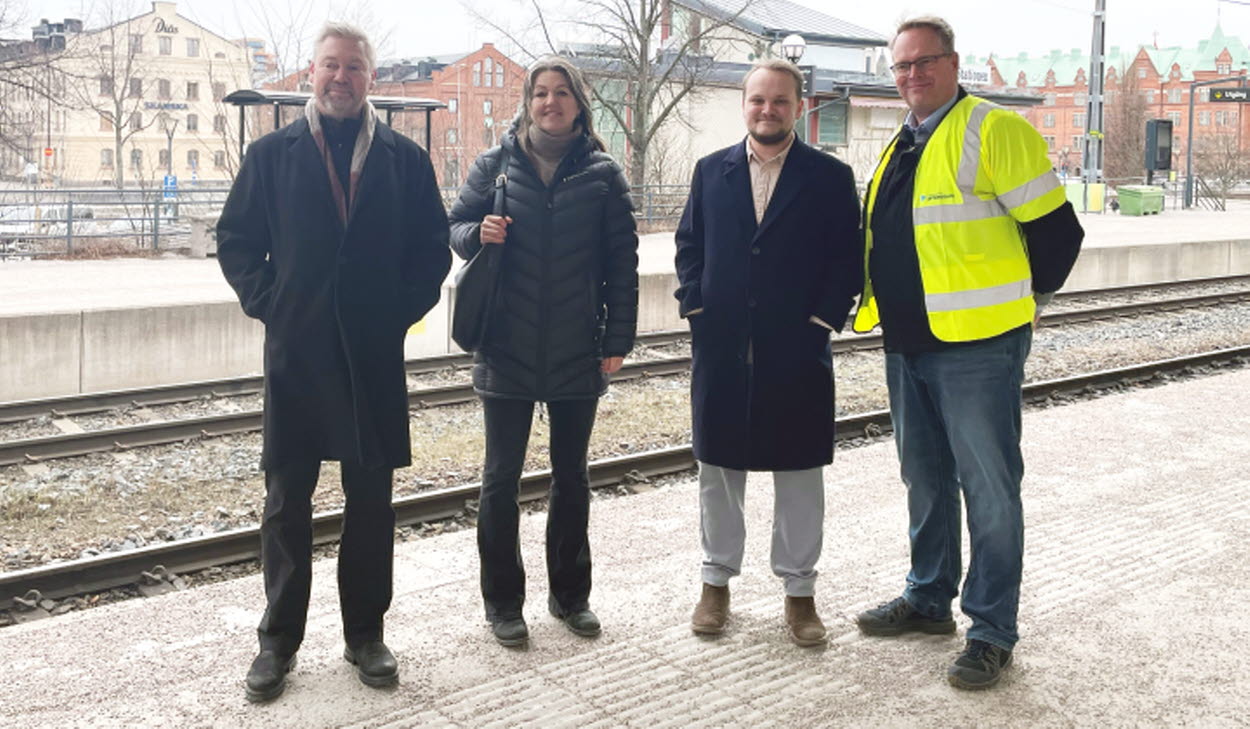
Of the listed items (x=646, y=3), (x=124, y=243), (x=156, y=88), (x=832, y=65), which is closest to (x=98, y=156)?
(x=156, y=88)

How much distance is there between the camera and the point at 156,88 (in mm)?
75125

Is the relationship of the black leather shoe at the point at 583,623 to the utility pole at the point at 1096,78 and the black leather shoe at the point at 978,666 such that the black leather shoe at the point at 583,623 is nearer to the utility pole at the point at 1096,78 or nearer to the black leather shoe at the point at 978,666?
the black leather shoe at the point at 978,666

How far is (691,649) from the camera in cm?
486

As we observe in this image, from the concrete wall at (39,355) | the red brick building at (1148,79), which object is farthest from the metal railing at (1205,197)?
the red brick building at (1148,79)

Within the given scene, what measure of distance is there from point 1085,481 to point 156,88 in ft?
248

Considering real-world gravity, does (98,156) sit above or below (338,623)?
above

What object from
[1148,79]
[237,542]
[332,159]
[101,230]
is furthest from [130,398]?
[1148,79]

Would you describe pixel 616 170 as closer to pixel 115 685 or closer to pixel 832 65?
pixel 115 685

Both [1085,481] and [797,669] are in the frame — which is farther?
[1085,481]

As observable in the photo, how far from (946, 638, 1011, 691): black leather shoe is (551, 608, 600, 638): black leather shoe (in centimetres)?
131

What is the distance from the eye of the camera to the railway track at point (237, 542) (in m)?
5.88

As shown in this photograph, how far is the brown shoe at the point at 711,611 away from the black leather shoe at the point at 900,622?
53cm

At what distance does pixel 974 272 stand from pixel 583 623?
1.94m

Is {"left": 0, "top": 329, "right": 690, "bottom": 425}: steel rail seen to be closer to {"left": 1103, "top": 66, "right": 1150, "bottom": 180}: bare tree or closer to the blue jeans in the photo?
the blue jeans
